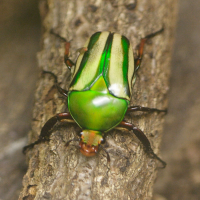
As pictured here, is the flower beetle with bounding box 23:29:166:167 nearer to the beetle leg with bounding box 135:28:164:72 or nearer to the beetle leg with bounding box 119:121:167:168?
the beetle leg with bounding box 119:121:167:168

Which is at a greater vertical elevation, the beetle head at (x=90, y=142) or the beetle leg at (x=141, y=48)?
the beetle leg at (x=141, y=48)

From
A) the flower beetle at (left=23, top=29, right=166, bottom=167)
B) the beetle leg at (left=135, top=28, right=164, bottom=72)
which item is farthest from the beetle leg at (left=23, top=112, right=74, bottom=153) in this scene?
the beetle leg at (left=135, top=28, right=164, bottom=72)

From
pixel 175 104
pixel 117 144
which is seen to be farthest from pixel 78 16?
pixel 175 104

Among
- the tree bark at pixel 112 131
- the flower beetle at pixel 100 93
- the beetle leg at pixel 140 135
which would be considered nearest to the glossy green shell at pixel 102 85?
the flower beetle at pixel 100 93

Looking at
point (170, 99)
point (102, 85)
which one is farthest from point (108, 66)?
point (170, 99)

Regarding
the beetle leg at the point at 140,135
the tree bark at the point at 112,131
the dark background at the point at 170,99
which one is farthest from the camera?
the dark background at the point at 170,99

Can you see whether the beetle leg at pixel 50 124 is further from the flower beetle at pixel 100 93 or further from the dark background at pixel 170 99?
the dark background at pixel 170 99

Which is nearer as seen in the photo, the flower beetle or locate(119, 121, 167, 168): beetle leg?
the flower beetle
